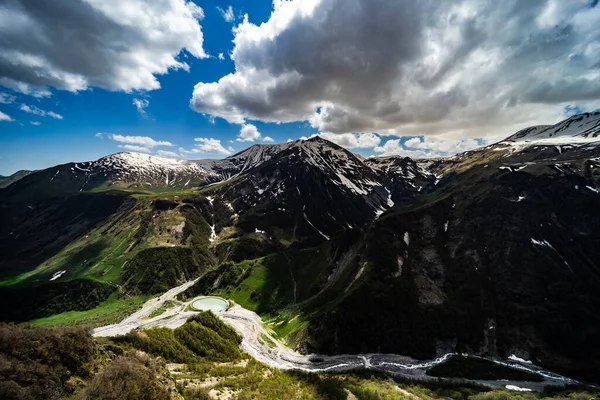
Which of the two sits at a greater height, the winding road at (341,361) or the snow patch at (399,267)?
the snow patch at (399,267)

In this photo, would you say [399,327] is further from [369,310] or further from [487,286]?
[487,286]

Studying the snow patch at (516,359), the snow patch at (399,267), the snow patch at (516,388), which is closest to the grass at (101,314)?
the snow patch at (399,267)

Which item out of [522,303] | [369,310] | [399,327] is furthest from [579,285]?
[369,310]

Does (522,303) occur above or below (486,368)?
above

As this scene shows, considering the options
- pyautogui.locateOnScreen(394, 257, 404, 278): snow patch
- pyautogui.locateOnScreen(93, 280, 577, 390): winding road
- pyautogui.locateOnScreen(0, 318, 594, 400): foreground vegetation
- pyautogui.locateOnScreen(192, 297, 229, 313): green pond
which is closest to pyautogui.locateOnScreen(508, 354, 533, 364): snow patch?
pyautogui.locateOnScreen(93, 280, 577, 390): winding road

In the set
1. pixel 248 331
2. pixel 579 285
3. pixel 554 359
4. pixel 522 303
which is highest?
pixel 579 285

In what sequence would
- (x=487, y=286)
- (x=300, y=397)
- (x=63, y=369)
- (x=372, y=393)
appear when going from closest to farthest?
1. (x=63, y=369)
2. (x=300, y=397)
3. (x=372, y=393)
4. (x=487, y=286)

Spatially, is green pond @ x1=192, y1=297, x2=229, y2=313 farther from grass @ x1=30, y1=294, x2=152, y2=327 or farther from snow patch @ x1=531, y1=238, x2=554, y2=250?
snow patch @ x1=531, y1=238, x2=554, y2=250

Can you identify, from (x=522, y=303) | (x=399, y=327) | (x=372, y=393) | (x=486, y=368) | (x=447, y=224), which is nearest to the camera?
(x=372, y=393)

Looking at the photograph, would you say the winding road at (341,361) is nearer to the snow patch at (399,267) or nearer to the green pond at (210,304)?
the green pond at (210,304)
